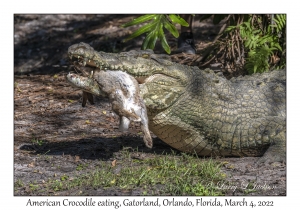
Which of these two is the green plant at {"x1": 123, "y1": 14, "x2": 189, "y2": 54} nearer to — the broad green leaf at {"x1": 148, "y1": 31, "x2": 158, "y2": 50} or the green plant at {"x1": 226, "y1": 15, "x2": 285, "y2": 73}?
the broad green leaf at {"x1": 148, "y1": 31, "x2": 158, "y2": 50}

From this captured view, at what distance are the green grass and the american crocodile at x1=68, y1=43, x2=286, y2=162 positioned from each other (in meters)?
0.28

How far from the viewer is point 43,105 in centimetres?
823

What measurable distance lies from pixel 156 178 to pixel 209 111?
1139 mm

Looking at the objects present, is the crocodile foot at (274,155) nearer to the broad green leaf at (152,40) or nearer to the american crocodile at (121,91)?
the american crocodile at (121,91)

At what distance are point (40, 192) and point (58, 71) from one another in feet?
20.4

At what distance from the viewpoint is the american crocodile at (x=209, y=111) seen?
550cm

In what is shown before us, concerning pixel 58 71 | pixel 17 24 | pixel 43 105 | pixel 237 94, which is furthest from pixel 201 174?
pixel 17 24

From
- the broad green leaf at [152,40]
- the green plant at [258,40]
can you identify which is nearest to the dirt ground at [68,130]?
the broad green leaf at [152,40]

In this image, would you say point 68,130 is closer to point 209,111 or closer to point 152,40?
point 152,40

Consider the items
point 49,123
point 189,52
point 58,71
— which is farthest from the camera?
point 58,71

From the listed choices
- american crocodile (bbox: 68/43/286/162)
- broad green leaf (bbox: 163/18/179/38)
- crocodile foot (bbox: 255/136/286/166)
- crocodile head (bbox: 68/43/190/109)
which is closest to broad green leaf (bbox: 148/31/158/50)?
broad green leaf (bbox: 163/18/179/38)

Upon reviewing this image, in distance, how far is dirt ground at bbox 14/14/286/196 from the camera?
17.3ft

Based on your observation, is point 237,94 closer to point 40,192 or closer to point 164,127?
point 164,127

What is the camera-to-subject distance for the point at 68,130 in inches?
285
